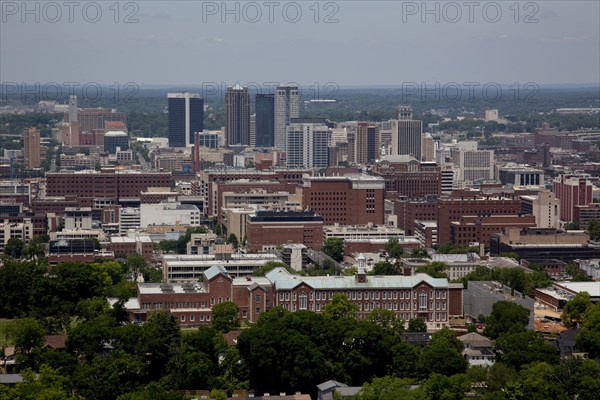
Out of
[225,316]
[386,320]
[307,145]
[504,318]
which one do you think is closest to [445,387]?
[386,320]

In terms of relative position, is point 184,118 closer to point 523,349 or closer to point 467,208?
point 467,208

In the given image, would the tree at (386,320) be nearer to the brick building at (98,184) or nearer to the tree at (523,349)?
the tree at (523,349)

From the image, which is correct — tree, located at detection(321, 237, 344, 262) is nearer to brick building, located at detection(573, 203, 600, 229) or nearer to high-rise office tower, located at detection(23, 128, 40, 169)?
brick building, located at detection(573, 203, 600, 229)

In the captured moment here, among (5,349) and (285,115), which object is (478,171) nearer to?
(285,115)

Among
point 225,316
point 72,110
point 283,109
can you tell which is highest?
point 283,109

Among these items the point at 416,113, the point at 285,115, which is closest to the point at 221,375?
the point at 285,115

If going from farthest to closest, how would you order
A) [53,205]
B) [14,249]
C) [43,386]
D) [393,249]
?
[53,205], [14,249], [393,249], [43,386]

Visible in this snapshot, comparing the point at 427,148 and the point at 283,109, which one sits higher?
the point at 283,109
